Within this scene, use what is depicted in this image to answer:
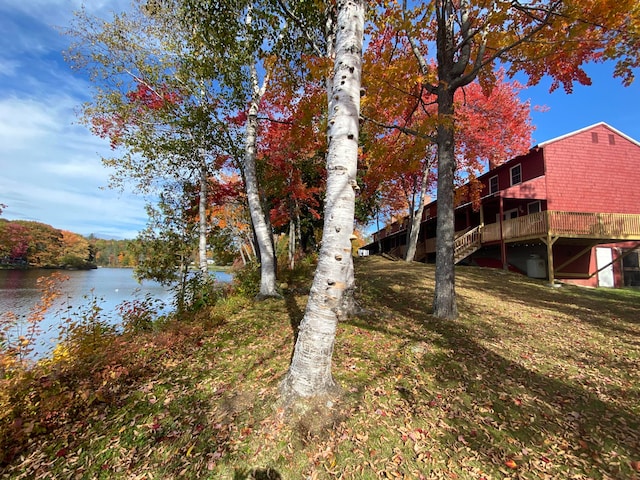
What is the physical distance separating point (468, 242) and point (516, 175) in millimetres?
5269

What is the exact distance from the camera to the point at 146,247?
28.5 feet

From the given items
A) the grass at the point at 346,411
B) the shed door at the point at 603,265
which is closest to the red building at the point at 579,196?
the shed door at the point at 603,265

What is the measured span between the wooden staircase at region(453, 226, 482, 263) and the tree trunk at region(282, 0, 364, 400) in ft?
50.8

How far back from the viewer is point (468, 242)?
57.2 ft

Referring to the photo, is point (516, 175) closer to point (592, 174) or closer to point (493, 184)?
point (493, 184)

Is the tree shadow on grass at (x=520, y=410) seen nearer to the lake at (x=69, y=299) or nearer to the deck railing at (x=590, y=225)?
the lake at (x=69, y=299)

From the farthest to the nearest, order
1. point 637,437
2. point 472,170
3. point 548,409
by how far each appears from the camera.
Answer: point 472,170 < point 548,409 < point 637,437

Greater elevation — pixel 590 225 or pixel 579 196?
pixel 579 196

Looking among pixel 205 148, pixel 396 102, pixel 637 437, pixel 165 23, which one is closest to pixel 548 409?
pixel 637 437

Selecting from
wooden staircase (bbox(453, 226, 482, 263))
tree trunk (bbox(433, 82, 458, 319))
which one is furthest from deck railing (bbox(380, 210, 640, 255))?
Answer: tree trunk (bbox(433, 82, 458, 319))

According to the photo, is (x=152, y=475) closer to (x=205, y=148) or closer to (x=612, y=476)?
(x=612, y=476)

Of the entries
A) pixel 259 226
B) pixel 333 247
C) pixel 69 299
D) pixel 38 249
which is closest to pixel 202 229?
pixel 259 226

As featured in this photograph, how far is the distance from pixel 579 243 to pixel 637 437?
16028 millimetres

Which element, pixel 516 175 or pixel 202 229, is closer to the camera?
pixel 202 229
